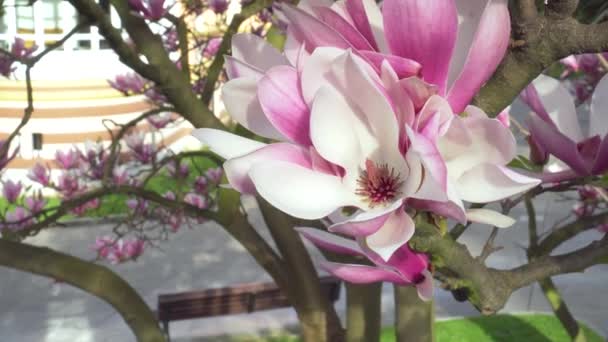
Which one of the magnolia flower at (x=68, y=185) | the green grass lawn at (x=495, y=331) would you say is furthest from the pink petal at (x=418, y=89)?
the green grass lawn at (x=495, y=331)

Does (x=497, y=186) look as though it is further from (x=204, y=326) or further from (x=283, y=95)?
(x=204, y=326)

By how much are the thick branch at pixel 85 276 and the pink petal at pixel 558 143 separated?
50.0 inches

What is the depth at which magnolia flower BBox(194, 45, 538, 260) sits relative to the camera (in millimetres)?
358

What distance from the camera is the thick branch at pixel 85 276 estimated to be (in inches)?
60.4

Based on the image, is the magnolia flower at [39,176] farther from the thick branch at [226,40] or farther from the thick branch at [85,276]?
the thick branch at [85,276]

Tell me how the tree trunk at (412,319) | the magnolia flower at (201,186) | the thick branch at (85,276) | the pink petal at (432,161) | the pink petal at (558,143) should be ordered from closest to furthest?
the pink petal at (432,161)
the pink petal at (558,143)
the tree trunk at (412,319)
the thick branch at (85,276)
the magnolia flower at (201,186)

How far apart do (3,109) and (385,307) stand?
4.32 meters

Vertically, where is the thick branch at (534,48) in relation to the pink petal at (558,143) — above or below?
above

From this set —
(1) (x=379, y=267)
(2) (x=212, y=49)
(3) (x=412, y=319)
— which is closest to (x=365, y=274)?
(1) (x=379, y=267)

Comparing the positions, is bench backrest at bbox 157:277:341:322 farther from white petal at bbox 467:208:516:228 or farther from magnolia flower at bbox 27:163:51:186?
white petal at bbox 467:208:516:228

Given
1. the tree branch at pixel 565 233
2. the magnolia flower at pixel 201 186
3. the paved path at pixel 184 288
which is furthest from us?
the paved path at pixel 184 288

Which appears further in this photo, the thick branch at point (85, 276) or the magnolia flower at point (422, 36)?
the thick branch at point (85, 276)

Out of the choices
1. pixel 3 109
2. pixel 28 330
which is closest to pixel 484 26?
pixel 28 330

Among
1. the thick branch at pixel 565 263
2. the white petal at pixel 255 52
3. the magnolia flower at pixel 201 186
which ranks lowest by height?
the magnolia flower at pixel 201 186
